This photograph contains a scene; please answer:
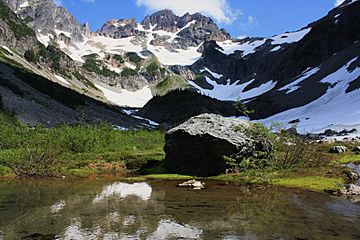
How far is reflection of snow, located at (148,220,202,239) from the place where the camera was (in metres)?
16.0

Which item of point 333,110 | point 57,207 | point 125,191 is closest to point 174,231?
point 57,207

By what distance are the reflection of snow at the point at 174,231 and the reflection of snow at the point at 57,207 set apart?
18.6 ft

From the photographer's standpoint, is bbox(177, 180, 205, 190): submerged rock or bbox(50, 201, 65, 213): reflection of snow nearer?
bbox(50, 201, 65, 213): reflection of snow

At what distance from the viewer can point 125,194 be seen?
26.0 meters

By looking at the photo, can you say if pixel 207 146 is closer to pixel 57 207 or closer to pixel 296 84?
pixel 57 207

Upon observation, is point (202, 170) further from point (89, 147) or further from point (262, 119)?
point (262, 119)

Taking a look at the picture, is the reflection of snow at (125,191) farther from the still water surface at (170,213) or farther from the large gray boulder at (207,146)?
the large gray boulder at (207,146)

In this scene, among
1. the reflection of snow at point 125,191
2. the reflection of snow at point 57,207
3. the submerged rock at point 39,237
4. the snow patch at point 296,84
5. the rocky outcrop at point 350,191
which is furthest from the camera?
the snow patch at point 296,84

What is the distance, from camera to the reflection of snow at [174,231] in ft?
52.6

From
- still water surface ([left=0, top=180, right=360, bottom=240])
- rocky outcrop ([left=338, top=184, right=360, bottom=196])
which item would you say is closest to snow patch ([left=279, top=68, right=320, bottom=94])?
rocky outcrop ([left=338, top=184, right=360, bottom=196])

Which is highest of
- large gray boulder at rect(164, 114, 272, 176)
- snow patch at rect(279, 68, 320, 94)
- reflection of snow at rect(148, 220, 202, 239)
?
snow patch at rect(279, 68, 320, 94)

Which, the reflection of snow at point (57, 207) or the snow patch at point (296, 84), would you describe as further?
the snow patch at point (296, 84)

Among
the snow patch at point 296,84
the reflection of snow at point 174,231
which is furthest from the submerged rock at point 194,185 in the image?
the snow patch at point 296,84

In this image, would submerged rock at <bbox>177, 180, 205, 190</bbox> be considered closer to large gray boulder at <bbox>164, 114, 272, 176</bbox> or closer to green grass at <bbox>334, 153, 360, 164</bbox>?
large gray boulder at <bbox>164, 114, 272, 176</bbox>
